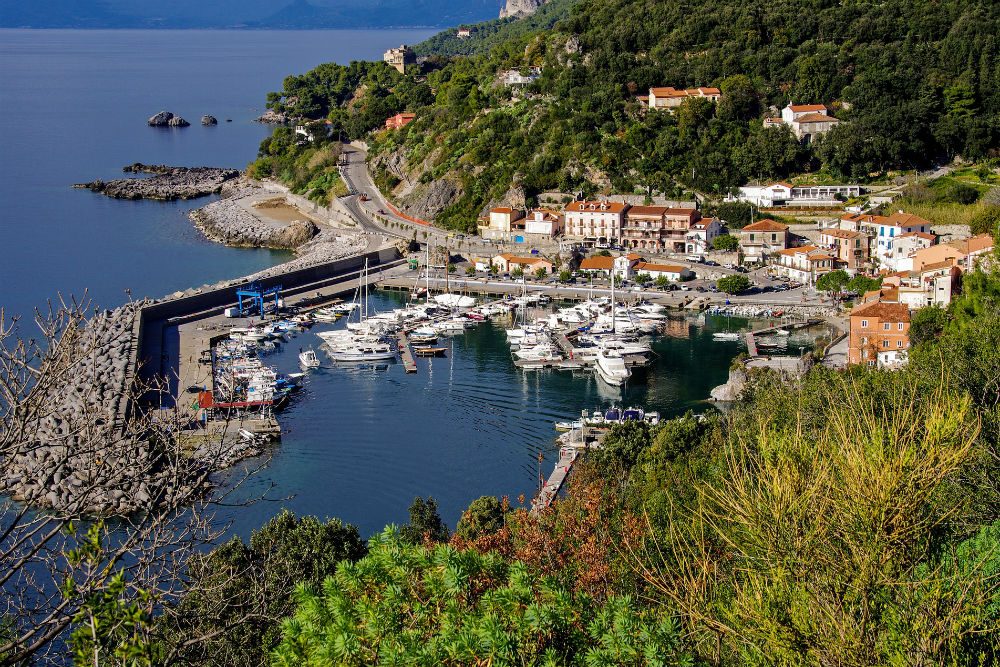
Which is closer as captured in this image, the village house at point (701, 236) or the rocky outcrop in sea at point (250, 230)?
the village house at point (701, 236)

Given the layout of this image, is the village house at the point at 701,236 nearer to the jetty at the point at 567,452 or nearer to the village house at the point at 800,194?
the village house at the point at 800,194

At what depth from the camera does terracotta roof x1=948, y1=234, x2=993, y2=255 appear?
19.7 meters

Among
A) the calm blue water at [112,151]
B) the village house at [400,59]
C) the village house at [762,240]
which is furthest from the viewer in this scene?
the village house at [400,59]

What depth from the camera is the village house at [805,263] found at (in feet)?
76.3

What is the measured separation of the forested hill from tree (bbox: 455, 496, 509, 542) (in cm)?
1862

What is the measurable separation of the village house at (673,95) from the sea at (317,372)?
36.0ft

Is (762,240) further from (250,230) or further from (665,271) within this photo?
(250,230)

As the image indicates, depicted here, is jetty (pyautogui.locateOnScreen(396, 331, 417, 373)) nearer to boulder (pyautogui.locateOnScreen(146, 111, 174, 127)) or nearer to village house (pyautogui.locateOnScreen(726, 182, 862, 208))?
village house (pyautogui.locateOnScreen(726, 182, 862, 208))

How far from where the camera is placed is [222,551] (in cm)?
888

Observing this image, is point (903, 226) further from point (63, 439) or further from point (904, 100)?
point (63, 439)

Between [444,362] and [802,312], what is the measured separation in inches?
280

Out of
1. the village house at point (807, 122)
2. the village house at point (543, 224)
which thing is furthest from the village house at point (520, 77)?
the village house at point (807, 122)

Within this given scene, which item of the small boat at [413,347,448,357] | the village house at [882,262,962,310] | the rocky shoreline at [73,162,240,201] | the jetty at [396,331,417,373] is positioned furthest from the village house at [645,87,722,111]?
the rocky shoreline at [73,162,240,201]

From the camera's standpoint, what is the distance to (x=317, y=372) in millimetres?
18125
